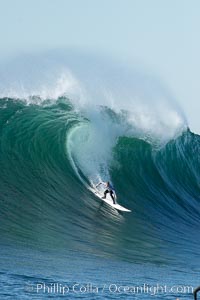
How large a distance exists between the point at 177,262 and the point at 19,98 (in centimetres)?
916

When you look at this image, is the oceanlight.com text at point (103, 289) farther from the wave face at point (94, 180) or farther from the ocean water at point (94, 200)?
the wave face at point (94, 180)

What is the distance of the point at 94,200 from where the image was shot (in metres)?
14.4

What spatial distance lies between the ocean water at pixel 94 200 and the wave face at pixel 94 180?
0.10 feet

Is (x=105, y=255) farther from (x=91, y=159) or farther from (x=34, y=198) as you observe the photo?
(x=91, y=159)

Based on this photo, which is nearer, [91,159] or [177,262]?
[177,262]

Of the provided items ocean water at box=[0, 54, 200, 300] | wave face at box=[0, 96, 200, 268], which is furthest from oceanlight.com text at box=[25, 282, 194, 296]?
wave face at box=[0, 96, 200, 268]

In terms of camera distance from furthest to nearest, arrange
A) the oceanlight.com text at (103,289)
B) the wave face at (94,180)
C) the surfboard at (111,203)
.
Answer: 1. the surfboard at (111,203)
2. the wave face at (94,180)
3. the oceanlight.com text at (103,289)

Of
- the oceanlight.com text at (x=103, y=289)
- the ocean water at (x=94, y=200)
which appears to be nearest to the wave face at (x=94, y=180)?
the ocean water at (x=94, y=200)

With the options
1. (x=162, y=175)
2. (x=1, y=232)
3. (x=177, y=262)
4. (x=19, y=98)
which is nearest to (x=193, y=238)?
(x=177, y=262)

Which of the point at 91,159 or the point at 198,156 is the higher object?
the point at 198,156

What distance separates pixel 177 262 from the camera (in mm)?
10578

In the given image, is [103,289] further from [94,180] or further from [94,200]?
[94,180]

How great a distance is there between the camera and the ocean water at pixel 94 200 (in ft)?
28.5

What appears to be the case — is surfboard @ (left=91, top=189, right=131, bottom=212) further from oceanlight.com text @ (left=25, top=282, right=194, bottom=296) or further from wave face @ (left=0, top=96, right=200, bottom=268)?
oceanlight.com text @ (left=25, top=282, right=194, bottom=296)
